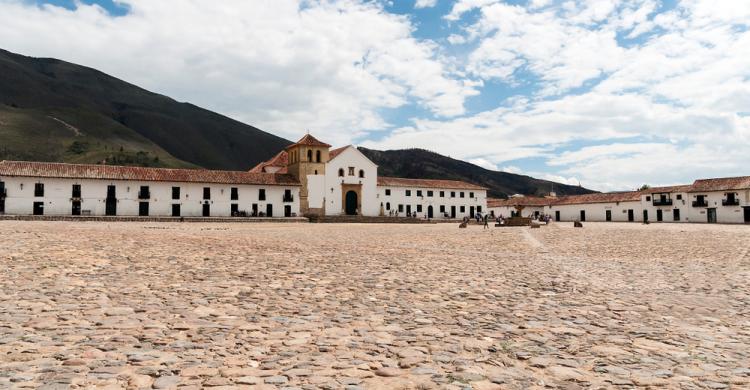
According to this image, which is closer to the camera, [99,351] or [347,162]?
[99,351]

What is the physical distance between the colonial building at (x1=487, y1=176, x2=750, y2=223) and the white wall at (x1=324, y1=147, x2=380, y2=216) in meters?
17.5

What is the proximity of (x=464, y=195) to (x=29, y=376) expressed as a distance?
213 feet

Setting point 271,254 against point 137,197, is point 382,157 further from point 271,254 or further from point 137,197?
point 271,254

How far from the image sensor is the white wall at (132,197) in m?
40.7

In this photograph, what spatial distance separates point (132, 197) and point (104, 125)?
83.1 metres

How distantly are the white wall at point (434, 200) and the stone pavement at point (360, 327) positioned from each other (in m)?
51.2

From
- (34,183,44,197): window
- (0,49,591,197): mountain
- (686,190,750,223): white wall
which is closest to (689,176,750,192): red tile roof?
(686,190,750,223): white wall

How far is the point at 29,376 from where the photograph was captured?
319 cm

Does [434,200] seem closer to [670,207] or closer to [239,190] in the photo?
[239,190]

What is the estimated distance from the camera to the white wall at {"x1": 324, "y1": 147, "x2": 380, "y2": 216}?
2154 inches

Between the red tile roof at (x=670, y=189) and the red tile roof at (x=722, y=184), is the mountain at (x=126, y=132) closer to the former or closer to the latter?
the red tile roof at (x=670, y=189)

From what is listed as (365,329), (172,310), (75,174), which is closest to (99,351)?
(172,310)

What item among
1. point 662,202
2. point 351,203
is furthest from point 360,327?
point 662,202

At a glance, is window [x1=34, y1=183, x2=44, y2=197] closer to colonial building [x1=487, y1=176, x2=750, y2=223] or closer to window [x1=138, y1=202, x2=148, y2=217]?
window [x1=138, y1=202, x2=148, y2=217]
